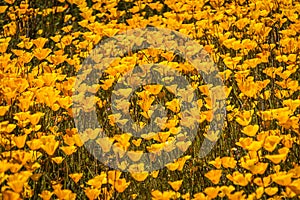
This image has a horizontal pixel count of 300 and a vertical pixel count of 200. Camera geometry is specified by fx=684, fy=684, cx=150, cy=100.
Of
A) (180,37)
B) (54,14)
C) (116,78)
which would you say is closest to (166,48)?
(180,37)

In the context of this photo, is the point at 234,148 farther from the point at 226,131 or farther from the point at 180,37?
the point at 180,37

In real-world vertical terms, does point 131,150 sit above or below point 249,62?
below

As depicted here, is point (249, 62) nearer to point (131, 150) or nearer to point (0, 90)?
point (131, 150)

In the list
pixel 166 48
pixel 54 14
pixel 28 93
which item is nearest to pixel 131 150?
pixel 28 93

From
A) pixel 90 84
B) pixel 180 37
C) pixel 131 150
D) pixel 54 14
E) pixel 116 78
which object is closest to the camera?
pixel 131 150

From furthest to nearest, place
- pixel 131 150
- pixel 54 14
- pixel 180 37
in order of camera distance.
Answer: pixel 54 14, pixel 180 37, pixel 131 150

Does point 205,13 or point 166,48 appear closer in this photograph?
point 166,48
